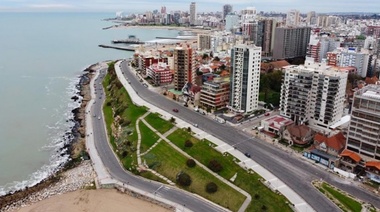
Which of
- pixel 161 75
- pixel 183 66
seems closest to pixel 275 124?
pixel 183 66

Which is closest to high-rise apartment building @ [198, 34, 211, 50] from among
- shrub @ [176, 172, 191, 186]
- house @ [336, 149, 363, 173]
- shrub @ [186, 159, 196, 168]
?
shrub @ [186, 159, 196, 168]

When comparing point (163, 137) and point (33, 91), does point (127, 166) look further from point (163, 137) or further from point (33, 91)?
point (33, 91)

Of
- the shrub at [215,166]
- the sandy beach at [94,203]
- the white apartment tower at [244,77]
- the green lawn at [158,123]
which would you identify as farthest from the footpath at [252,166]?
the sandy beach at [94,203]

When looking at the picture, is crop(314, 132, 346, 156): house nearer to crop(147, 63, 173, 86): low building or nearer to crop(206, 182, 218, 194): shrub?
crop(206, 182, 218, 194): shrub

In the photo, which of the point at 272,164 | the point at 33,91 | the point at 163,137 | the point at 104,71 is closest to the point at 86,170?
the point at 163,137

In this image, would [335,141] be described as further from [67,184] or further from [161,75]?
[161,75]

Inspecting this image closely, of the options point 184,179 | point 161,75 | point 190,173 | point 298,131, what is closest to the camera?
point 184,179
